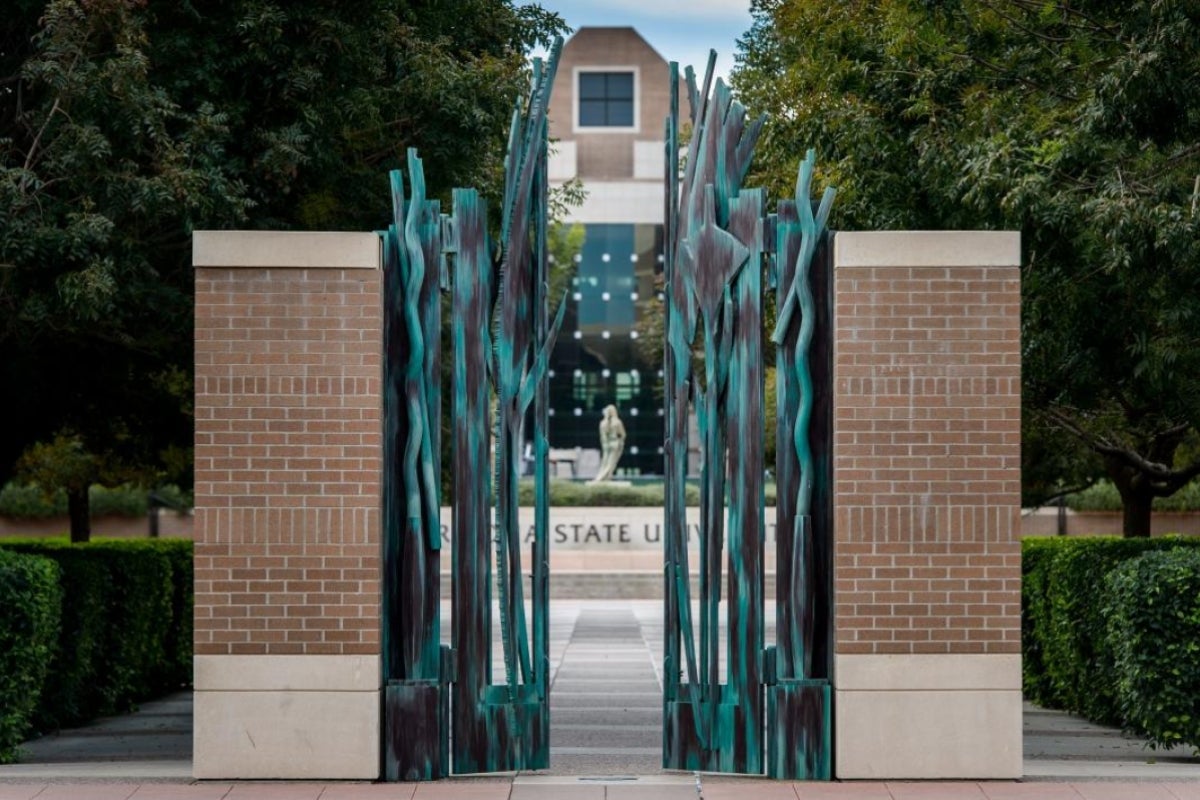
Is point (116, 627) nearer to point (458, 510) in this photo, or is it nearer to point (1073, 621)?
point (458, 510)

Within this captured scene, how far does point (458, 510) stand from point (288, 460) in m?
1.04

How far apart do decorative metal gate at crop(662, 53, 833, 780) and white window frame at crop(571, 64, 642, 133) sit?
54.9m

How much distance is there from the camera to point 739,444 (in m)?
10.0

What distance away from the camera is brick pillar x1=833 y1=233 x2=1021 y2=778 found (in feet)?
31.5

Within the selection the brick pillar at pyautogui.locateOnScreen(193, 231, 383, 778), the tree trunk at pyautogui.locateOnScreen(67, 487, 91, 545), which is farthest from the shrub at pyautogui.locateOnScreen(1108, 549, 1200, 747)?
the tree trunk at pyautogui.locateOnScreen(67, 487, 91, 545)

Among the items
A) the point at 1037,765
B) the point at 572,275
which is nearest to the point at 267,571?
the point at 1037,765

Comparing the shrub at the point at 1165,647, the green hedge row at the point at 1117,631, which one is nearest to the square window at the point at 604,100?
the green hedge row at the point at 1117,631

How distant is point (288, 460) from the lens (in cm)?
966

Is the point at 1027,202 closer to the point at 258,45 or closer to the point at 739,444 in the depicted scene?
the point at 739,444

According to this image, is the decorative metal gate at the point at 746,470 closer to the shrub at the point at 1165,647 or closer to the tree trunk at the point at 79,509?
the shrub at the point at 1165,647

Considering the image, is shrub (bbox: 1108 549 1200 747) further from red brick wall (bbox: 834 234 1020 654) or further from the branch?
the branch

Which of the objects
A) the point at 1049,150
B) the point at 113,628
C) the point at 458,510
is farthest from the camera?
the point at 113,628

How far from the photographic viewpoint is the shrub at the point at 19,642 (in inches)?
422

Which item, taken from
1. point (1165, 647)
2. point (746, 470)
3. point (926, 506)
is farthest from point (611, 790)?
point (1165, 647)
